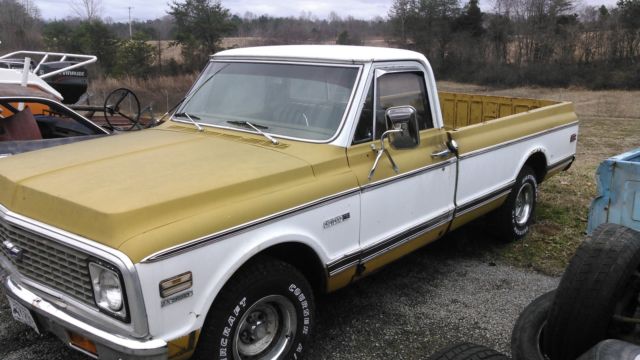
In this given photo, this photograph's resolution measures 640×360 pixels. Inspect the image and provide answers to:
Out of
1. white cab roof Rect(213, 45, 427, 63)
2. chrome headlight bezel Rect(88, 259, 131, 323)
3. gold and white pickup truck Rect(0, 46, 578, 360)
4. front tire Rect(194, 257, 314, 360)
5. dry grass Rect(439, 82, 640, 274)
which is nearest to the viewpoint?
chrome headlight bezel Rect(88, 259, 131, 323)

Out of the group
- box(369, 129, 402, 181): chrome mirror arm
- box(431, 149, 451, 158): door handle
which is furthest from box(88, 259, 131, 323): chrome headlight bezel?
box(431, 149, 451, 158): door handle

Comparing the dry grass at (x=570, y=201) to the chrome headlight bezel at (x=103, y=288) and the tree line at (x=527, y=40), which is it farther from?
the tree line at (x=527, y=40)

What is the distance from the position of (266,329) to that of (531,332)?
57.6 inches

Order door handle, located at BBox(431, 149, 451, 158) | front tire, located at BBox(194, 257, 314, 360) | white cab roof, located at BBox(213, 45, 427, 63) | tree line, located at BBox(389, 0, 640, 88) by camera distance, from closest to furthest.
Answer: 1. front tire, located at BBox(194, 257, 314, 360)
2. white cab roof, located at BBox(213, 45, 427, 63)
3. door handle, located at BBox(431, 149, 451, 158)
4. tree line, located at BBox(389, 0, 640, 88)

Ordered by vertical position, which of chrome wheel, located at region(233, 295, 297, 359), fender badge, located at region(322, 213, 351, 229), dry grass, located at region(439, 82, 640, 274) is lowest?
dry grass, located at region(439, 82, 640, 274)

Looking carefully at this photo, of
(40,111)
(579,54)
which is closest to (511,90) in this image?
(579,54)

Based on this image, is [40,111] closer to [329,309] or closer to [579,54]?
[329,309]

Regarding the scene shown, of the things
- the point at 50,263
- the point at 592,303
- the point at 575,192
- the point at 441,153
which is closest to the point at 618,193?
the point at 441,153

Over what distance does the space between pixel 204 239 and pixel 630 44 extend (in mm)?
31485

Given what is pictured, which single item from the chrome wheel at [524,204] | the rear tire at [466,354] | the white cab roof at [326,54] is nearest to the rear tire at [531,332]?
the rear tire at [466,354]

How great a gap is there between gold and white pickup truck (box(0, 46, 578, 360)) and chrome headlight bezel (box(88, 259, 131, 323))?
10mm

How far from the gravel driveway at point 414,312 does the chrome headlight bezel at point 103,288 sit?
3.84 ft

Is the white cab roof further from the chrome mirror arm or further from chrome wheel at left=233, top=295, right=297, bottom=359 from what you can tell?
chrome wheel at left=233, top=295, right=297, bottom=359

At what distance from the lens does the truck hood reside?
2.52 metres
